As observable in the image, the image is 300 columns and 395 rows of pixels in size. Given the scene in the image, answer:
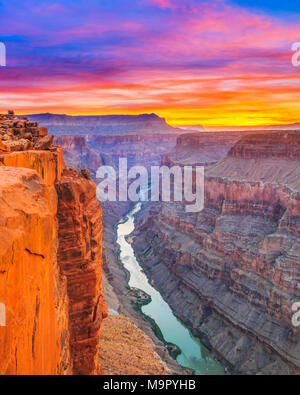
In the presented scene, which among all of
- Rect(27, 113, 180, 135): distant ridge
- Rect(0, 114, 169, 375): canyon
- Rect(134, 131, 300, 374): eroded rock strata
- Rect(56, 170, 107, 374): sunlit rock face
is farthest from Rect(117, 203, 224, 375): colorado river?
Rect(27, 113, 180, 135): distant ridge

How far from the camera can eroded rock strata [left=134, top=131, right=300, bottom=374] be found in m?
37.2

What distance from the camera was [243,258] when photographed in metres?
45.5

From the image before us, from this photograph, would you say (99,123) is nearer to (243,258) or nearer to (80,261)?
(243,258)

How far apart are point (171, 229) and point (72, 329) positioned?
5033 cm

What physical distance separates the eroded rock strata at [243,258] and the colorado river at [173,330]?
3.67ft

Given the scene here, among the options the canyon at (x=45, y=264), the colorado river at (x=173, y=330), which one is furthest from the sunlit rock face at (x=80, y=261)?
the colorado river at (x=173, y=330)

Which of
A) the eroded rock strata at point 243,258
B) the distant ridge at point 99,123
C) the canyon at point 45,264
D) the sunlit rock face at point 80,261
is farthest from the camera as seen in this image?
the distant ridge at point 99,123

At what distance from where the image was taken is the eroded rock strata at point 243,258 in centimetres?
3722

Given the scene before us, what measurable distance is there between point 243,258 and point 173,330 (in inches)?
461

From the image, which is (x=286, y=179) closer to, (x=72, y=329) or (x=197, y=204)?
(x=197, y=204)

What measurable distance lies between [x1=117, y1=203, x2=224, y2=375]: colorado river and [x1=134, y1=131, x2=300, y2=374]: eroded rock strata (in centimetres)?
112

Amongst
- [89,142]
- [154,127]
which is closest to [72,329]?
[89,142]

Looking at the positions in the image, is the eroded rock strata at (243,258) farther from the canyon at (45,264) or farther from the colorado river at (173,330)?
the canyon at (45,264)

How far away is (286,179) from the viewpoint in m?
50.4
